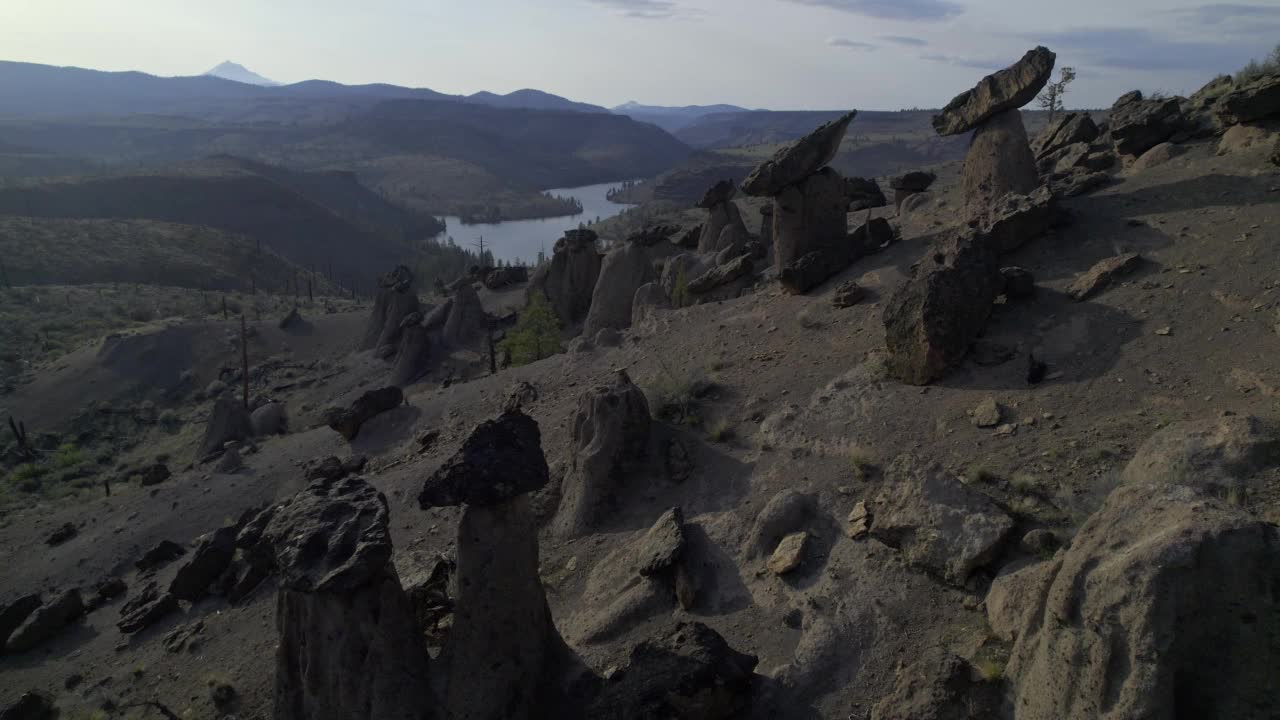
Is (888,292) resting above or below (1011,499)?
above

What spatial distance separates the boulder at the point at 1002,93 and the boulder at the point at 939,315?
6209 millimetres

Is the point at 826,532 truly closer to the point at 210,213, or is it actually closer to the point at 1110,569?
the point at 1110,569

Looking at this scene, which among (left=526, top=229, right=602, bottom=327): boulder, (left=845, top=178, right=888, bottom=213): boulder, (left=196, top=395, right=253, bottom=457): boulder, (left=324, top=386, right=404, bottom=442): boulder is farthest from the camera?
(left=526, top=229, right=602, bottom=327): boulder

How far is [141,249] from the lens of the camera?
77125mm

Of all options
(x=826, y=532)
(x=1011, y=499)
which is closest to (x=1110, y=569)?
(x=1011, y=499)

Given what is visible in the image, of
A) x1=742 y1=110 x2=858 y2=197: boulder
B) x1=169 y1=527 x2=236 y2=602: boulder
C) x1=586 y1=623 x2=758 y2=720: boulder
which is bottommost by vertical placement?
x1=169 y1=527 x2=236 y2=602: boulder

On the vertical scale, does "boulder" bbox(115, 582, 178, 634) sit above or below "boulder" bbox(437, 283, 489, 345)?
below

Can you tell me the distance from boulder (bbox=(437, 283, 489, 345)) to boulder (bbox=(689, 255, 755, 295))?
57.0 feet

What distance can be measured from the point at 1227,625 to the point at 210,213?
126884 millimetres

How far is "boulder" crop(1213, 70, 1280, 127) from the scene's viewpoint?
16.2 meters

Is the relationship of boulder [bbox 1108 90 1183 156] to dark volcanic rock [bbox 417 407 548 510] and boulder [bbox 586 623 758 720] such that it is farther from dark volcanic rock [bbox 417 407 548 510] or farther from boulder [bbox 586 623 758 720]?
dark volcanic rock [bbox 417 407 548 510]

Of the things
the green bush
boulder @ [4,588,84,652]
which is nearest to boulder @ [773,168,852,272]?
the green bush

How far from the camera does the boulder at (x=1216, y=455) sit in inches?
305

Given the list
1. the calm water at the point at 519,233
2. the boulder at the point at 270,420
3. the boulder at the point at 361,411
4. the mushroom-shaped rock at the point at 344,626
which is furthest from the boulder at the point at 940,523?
the calm water at the point at 519,233
